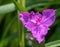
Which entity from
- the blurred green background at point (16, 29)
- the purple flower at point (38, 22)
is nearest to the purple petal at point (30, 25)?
the purple flower at point (38, 22)

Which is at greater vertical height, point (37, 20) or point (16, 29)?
point (37, 20)

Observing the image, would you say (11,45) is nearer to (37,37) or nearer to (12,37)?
(12,37)

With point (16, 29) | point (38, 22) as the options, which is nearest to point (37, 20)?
point (38, 22)

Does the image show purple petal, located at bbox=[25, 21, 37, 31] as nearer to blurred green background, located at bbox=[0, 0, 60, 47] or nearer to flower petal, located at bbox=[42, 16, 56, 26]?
flower petal, located at bbox=[42, 16, 56, 26]

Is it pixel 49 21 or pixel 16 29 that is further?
pixel 16 29

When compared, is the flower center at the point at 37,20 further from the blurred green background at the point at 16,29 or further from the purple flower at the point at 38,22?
the blurred green background at the point at 16,29

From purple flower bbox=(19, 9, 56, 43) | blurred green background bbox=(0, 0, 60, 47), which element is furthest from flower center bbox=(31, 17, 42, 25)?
blurred green background bbox=(0, 0, 60, 47)

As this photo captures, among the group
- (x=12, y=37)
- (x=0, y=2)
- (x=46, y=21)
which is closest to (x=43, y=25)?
(x=46, y=21)

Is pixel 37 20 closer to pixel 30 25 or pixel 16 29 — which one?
pixel 30 25
